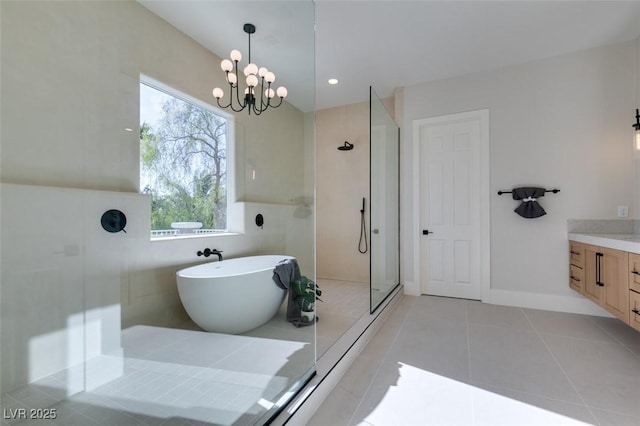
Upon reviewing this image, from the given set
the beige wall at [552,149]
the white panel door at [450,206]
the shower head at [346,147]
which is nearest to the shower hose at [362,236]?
the white panel door at [450,206]

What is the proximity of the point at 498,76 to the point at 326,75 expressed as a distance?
208cm

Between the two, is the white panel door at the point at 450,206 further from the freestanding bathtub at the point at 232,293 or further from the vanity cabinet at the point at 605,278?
the freestanding bathtub at the point at 232,293

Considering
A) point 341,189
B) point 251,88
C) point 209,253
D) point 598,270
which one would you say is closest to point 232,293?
point 209,253

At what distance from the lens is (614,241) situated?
2.27 metres

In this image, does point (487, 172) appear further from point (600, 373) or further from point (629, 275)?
point (600, 373)

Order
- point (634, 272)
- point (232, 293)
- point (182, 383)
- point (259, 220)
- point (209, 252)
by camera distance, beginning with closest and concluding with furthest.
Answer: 1. point (182, 383)
2. point (209, 252)
3. point (232, 293)
4. point (634, 272)
5. point (259, 220)

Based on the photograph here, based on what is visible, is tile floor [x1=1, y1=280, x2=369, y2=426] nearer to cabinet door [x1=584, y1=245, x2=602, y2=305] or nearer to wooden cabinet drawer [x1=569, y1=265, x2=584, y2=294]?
cabinet door [x1=584, y1=245, x2=602, y2=305]

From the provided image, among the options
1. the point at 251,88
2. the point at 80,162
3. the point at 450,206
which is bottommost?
the point at 450,206

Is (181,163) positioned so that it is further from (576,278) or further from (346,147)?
(576,278)

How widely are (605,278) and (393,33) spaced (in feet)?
9.58

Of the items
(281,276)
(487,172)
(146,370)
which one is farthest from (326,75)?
(146,370)

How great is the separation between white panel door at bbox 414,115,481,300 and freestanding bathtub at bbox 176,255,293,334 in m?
2.34

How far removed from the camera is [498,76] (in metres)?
3.40

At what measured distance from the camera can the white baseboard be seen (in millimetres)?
3018
